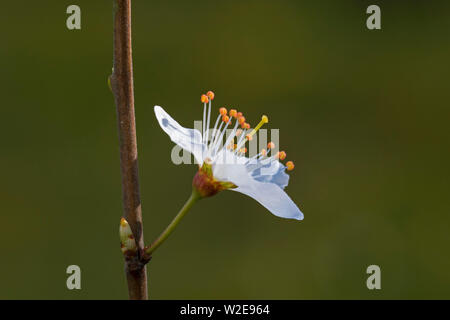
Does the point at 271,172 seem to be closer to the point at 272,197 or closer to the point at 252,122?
the point at 272,197

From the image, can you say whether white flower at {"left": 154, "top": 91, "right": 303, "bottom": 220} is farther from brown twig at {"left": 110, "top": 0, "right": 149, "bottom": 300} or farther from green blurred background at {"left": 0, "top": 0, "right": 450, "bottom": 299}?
green blurred background at {"left": 0, "top": 0, "right": 450, "bottom": 299}

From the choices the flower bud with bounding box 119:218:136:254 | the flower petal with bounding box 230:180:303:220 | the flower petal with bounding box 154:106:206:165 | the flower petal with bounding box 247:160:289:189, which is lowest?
the flower bud with bounding box 119:218:136:254

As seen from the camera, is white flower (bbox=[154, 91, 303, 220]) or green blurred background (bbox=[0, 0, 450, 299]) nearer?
white flower (bbox=[154, 91, 303, 220])

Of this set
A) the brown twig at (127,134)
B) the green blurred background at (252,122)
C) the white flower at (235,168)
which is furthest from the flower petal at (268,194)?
the green blurred background at (252,122)

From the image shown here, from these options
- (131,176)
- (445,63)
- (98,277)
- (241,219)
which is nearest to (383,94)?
(445,63)

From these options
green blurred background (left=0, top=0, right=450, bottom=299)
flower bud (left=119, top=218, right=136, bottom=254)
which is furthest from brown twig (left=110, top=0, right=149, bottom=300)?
green blurred background (left=0, top=0, right=450, bottom=299)

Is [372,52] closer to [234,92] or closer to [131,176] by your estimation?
[234,92]

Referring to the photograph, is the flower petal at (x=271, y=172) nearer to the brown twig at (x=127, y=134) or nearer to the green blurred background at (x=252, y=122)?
the brown twig at (x=127, y=134)
